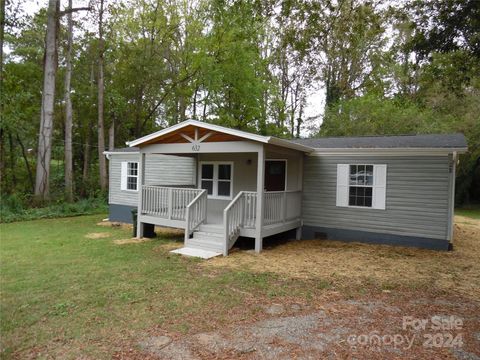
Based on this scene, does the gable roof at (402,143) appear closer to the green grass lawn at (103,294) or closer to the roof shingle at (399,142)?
the roof shingle at (399,142)

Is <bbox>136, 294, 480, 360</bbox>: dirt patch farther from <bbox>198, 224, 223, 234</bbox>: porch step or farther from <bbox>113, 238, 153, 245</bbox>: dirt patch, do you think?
<bbox>113, 238, 153, 245</bbox>: dirt patch

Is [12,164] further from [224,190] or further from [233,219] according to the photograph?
[233,219]

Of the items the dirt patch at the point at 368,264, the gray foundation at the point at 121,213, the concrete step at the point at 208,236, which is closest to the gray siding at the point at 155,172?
the gray foundation at the point at 121,213

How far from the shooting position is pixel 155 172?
12.8 metres

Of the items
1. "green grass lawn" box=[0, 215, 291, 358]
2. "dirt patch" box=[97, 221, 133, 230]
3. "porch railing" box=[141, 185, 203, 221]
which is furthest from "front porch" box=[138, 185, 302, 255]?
"dirt patch" box=[97, 221, 133, 230]

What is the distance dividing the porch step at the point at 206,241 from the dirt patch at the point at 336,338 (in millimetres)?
3630

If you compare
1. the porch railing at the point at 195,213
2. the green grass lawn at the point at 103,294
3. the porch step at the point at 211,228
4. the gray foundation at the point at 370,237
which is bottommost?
the green grass lawn at the point at 103,294

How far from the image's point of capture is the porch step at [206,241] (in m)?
8.02

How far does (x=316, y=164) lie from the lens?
979cm

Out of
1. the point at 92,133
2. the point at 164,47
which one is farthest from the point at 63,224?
the point at 164,47

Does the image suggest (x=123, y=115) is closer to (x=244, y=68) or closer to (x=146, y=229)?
(x=244, y=68)

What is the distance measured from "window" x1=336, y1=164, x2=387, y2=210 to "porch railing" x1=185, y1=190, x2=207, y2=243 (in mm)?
3908

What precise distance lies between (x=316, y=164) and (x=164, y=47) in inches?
606

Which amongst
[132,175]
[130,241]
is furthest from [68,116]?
[130,241]
